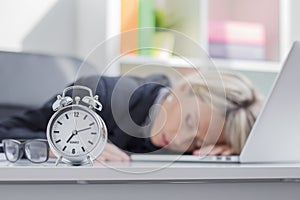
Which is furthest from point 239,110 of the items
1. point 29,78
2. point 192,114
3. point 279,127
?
point 29,78

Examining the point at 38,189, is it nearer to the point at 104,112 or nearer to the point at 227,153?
the point at 104,112

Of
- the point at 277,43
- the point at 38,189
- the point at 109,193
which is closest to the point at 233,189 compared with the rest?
the point at 109,193

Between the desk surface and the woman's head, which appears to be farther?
the woman's head

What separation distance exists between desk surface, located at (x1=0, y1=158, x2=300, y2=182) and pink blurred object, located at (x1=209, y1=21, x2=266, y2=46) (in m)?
1.44

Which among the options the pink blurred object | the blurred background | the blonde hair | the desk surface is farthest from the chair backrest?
the desk surface

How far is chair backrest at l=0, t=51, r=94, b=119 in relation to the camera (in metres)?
1.96

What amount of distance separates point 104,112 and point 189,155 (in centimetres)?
19

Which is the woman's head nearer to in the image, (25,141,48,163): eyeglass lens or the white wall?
(25,141,48,163): eyeglass lens

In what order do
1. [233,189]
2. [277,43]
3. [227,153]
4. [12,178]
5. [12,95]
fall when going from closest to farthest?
[12,178] → [233,189] → [227,153] → [12,95] → [277,43]

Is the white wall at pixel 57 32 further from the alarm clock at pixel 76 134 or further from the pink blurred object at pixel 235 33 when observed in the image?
the alarm clock at pixel 76 134

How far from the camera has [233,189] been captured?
2.81ft

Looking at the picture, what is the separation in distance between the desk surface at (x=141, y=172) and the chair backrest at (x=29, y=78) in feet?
3.93

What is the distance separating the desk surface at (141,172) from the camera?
2.38 feet

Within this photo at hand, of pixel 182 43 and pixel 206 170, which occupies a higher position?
pixel 182 43
